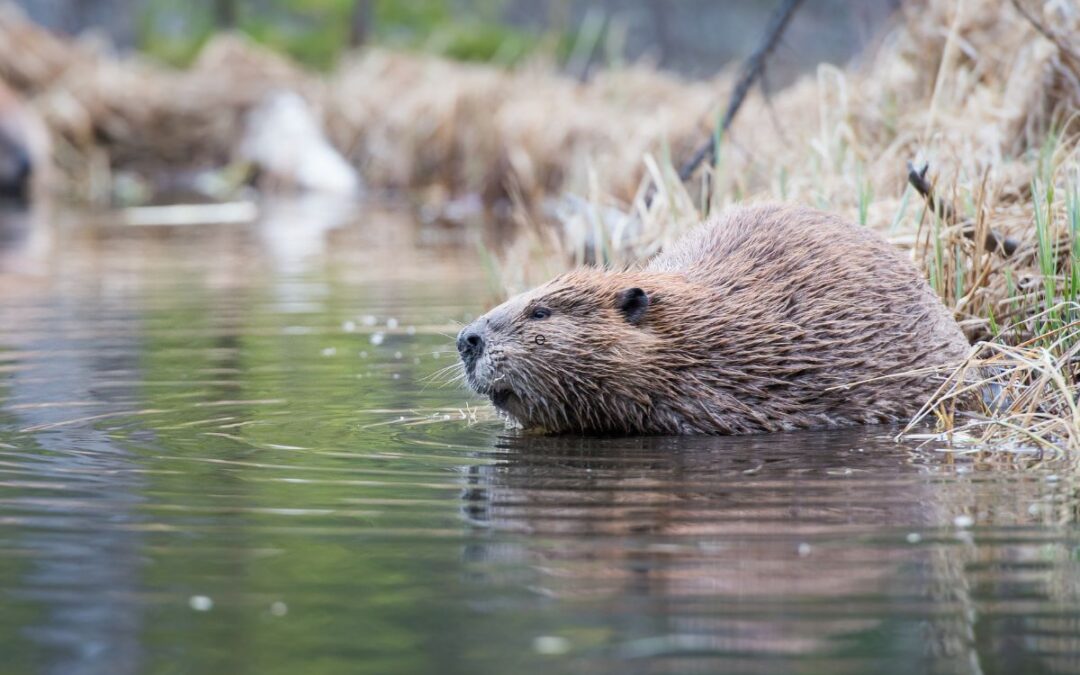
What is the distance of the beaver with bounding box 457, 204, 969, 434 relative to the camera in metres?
4.68

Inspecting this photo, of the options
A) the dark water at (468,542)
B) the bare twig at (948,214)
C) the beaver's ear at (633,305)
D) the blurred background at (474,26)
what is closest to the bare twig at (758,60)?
the bare twig at (948,214)

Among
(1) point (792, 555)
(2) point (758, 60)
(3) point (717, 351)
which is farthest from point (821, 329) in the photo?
(2) point (758, 60)

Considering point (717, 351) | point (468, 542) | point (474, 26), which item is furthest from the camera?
point (474, 26)

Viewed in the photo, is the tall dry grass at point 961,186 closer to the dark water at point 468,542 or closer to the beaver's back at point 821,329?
the beaver's back at point 821,329

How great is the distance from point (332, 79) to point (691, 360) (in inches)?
626

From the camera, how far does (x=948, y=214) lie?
563cm

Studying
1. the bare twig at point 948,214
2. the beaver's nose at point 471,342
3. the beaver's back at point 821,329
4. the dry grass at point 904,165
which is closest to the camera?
the beaver's nose at point 471,342

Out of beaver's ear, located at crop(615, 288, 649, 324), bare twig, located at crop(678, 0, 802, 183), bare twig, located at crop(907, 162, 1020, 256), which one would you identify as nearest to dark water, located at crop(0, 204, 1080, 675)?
beaver's ear, located at crop(615, 288, 649, 324)

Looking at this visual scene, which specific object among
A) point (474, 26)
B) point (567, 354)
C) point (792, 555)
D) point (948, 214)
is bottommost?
point (792, 555)

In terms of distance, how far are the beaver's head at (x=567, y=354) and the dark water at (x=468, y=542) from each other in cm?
11

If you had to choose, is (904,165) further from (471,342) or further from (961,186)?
(471,342)

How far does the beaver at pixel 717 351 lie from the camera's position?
4.68 m

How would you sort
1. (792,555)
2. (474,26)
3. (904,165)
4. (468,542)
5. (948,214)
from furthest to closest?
(474,26), (904,165), (948,214), (468,542), (792,555)

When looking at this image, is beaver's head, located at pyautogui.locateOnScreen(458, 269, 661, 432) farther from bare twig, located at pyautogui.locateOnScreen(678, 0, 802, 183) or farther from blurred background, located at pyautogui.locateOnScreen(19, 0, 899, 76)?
blurred background, located at pyautogui.locateOnScreen(19, 0, 899, 76)
